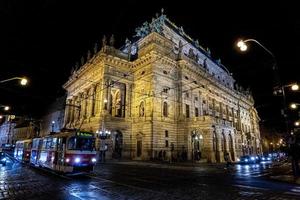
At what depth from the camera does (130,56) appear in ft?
149

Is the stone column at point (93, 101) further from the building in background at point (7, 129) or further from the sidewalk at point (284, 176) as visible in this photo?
the building in background at point (7, 129)

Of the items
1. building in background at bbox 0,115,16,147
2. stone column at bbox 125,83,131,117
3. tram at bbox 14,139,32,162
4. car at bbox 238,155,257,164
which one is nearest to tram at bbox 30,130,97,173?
tram at bbox 14,139,32,162

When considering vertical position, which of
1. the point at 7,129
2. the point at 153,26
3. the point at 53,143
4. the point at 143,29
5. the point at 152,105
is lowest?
the point at 53,143

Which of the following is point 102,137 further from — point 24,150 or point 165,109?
point 165,109

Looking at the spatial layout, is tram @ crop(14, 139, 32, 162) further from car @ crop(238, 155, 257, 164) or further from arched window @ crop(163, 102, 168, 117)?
car @ crop(238, 155, 257, 164)

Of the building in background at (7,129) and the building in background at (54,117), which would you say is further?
the building in background at (7,129)

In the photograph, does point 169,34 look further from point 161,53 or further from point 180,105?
point 180,105

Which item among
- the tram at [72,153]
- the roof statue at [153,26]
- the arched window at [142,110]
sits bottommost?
the tram at [72,153]

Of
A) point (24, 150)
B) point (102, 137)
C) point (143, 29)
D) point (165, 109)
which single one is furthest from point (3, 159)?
point (143, 29)

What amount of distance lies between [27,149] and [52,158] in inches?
556

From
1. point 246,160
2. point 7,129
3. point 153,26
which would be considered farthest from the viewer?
point 7,129

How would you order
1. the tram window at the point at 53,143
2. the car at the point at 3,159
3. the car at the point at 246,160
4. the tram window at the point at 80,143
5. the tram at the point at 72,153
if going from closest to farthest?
1. the tram at the point at 72,153
2. the tram window at the point at 80,143
3. the tram window at the point at 53,143
4. the car at the point at 3,159
5. the car at the point at 246,160

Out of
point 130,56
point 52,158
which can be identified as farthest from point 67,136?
point 130,56

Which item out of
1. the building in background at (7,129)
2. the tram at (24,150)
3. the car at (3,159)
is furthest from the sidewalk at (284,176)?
the building in background at (7,129)
